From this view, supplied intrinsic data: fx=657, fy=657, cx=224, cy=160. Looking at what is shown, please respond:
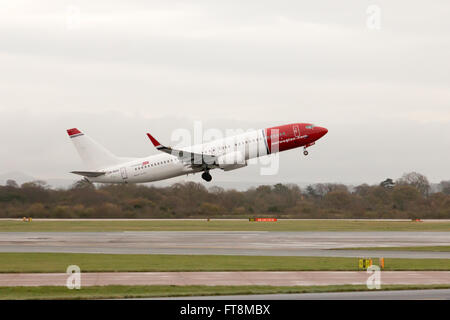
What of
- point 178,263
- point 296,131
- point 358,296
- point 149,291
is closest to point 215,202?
point 296,131

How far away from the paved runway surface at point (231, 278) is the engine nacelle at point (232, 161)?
94.9 ft

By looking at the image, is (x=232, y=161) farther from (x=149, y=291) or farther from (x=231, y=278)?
(x=149, y=291)

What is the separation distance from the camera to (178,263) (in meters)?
39.5

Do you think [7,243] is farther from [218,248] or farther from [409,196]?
[409,196]

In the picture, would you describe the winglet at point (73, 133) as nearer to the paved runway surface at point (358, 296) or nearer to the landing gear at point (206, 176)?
the landing gear at point (206, 176)

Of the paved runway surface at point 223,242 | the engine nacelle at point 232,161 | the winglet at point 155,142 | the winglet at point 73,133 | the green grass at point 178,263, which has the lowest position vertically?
the green grass at point 178,263

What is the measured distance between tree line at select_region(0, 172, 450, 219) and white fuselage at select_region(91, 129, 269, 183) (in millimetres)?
14898

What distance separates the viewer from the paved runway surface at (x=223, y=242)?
153 feet

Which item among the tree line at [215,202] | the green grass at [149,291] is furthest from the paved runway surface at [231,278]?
the tree line at [215,202]

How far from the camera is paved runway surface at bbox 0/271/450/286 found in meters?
31.3

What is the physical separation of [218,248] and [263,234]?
51.1 feet

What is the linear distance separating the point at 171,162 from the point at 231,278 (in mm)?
35173
